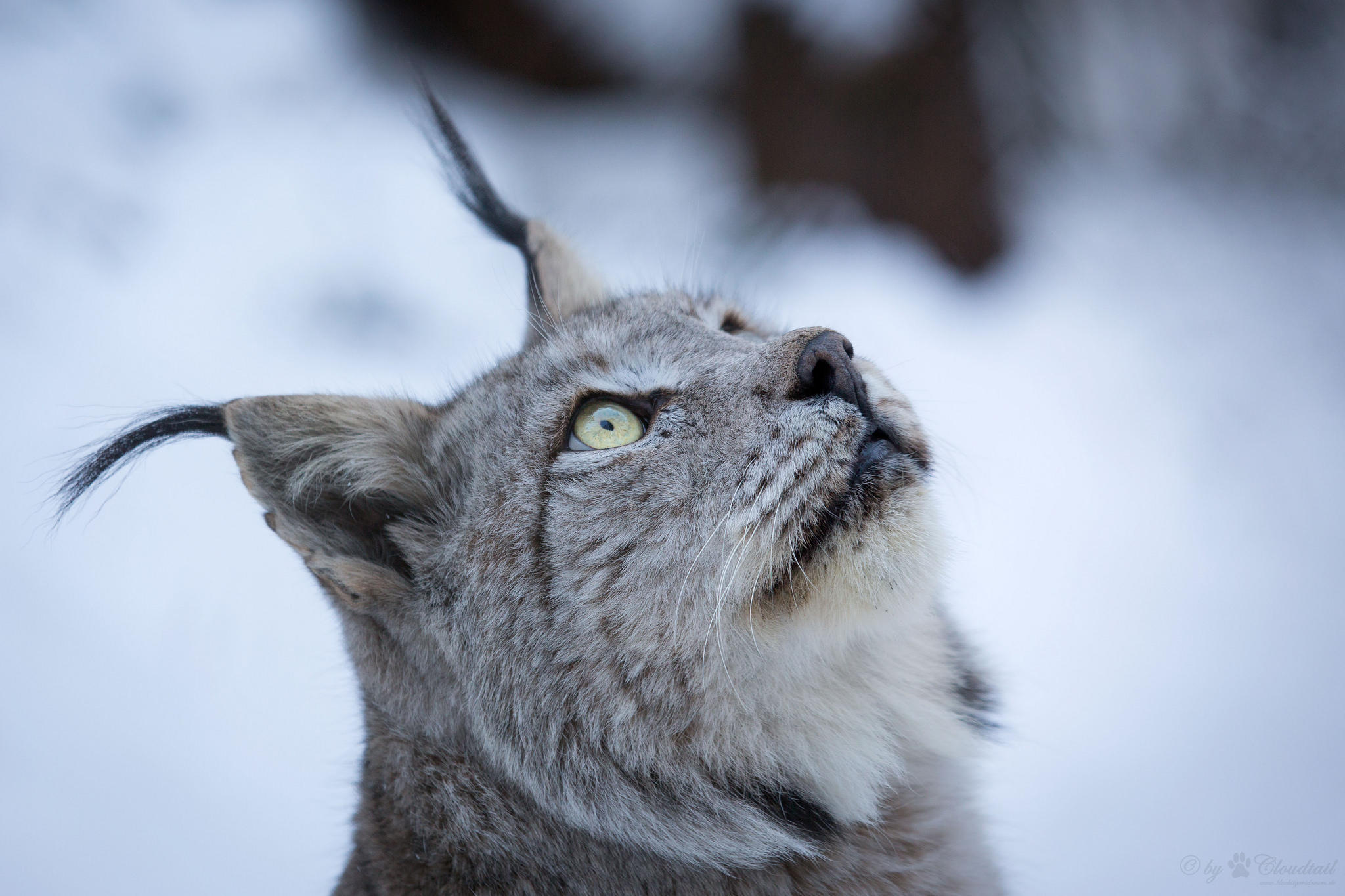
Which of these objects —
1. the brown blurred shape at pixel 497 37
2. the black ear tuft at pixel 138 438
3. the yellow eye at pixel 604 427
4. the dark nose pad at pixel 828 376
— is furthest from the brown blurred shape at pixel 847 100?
the dark nose pad at pixel 828 376

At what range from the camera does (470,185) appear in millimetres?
2162

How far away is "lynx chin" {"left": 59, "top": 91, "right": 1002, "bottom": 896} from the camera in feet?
4.37

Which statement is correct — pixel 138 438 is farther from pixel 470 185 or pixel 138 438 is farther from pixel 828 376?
pixel 828 376

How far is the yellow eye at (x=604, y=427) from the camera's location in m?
1.52

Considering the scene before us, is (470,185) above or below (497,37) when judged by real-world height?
below

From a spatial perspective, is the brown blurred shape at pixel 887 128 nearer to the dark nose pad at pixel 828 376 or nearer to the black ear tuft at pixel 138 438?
the dark nose pad at pixel 828 376

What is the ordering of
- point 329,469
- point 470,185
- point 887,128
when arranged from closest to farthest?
point 329,469 < point 470,185 < point 887,128

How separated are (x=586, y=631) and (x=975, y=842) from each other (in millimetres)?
878

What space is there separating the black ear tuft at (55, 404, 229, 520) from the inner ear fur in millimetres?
111

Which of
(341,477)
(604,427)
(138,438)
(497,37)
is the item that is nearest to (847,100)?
(497,37)

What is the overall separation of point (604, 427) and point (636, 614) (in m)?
0.34

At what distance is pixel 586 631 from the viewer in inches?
54.5

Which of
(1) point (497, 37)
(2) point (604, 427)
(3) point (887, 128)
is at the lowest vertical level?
(2) point (604, 427)

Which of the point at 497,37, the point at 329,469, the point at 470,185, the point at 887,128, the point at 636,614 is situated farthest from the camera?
the point at 887,128
